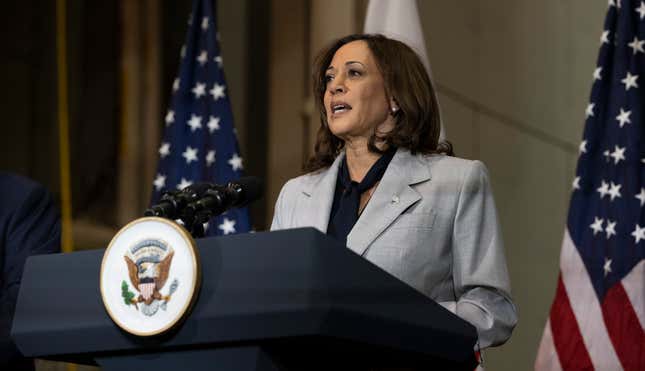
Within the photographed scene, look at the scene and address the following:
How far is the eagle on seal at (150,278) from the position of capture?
1817mm

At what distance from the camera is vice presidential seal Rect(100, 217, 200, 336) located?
5.90 ft

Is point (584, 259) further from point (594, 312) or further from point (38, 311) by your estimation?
point (38, 311)

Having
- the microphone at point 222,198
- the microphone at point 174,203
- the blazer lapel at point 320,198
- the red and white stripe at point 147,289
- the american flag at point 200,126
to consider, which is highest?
the microphone at point 174,203

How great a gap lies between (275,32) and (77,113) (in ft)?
4.18

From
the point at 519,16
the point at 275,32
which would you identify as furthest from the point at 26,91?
the point at 519,16

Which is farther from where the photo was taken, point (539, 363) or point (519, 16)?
point (519, 16)

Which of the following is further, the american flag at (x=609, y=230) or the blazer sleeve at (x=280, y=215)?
the american flag at (x=609, y=230)

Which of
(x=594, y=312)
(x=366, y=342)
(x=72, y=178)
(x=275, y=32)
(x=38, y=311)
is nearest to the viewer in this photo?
(x=366, y=342)

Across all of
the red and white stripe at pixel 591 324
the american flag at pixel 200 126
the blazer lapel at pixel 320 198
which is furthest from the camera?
the american flag at pixel 200 126

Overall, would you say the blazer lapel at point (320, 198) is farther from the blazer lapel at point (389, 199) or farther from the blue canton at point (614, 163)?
the blue canton at point (614, 163)

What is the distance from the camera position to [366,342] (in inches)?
69.0

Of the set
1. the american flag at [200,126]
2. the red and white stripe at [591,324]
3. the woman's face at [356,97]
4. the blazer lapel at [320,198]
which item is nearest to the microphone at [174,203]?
the blazer lapel at [320,198]

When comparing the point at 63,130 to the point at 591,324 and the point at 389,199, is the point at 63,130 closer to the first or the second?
the point at 591,324

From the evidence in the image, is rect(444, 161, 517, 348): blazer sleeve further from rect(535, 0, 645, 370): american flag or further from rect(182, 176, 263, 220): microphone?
rect(535, 0, 645, 370): american flag
